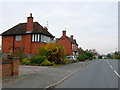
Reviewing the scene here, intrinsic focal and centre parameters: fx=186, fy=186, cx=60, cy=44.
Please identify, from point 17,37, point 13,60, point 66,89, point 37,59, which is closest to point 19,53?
point 37,59

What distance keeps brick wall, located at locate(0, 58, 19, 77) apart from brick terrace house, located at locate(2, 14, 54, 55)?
21.1m

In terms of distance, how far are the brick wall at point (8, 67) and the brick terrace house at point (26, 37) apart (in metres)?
21.1

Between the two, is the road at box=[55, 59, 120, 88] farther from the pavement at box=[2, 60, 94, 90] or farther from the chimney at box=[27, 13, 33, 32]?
the chimney at box=[27, 13, 33, 32]

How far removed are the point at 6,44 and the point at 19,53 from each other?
10031 millimetres

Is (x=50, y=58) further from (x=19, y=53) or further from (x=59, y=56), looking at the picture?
(x=19, y=53)

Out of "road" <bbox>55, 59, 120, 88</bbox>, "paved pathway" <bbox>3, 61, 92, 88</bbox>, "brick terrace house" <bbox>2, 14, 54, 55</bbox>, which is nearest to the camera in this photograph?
→ "paved pathway" <bbox>3, 61, 92, 88</bbox>

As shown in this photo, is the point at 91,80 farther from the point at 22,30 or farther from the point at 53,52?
the point at 22,30

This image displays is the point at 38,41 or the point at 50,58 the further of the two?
the point at 38,41

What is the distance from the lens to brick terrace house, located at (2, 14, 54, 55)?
114 ft

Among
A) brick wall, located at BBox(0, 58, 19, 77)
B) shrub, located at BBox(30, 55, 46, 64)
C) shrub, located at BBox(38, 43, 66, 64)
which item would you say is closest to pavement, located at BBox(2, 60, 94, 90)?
brick wall, located at BBox(0, 58, 19, 77)

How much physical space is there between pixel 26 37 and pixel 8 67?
2380 cm

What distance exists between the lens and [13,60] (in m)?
12.7

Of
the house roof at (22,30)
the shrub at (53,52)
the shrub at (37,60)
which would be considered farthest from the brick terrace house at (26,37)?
the shrub at (37,60)

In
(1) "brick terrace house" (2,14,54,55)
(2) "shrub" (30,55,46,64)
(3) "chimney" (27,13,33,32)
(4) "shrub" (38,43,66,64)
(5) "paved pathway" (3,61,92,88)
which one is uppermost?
(3) "chimney" (27,13,33,32)
